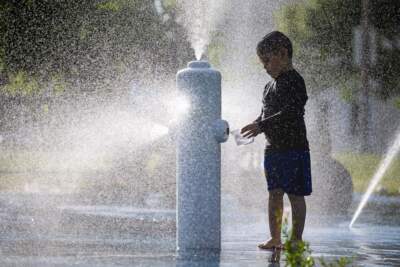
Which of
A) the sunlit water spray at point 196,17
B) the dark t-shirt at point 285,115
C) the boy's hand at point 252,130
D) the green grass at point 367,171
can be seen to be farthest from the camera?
the green grass at point 367,171

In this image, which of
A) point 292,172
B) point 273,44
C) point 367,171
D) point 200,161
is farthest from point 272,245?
point 367,171

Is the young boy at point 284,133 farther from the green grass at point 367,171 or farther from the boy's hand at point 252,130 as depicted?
the green grass at point 367,171

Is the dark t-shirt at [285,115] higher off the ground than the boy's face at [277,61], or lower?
lower

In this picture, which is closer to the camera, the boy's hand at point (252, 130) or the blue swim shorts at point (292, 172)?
the boy's hand at point (252, 130)

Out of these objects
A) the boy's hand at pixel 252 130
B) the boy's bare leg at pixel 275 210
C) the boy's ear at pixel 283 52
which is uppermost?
the boy's ear at pixel 283 52

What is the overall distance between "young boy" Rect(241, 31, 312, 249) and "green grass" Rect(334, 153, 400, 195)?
543 inches

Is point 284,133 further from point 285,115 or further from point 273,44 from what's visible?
point 273,44

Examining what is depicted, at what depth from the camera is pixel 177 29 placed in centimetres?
2239

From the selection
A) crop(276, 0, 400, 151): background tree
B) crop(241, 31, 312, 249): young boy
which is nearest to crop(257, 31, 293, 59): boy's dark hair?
crop(241, 31, 312, 249): young boy

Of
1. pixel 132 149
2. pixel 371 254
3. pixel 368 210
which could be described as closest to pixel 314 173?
pixel 368 210

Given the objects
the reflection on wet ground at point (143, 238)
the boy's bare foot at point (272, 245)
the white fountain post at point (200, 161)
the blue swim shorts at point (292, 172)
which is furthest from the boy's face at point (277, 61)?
the reflection on wet ground at point (143, 238)

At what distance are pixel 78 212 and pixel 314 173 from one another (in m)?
4.49

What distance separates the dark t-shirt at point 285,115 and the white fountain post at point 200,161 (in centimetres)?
37

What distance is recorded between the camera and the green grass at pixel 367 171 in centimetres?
2436
